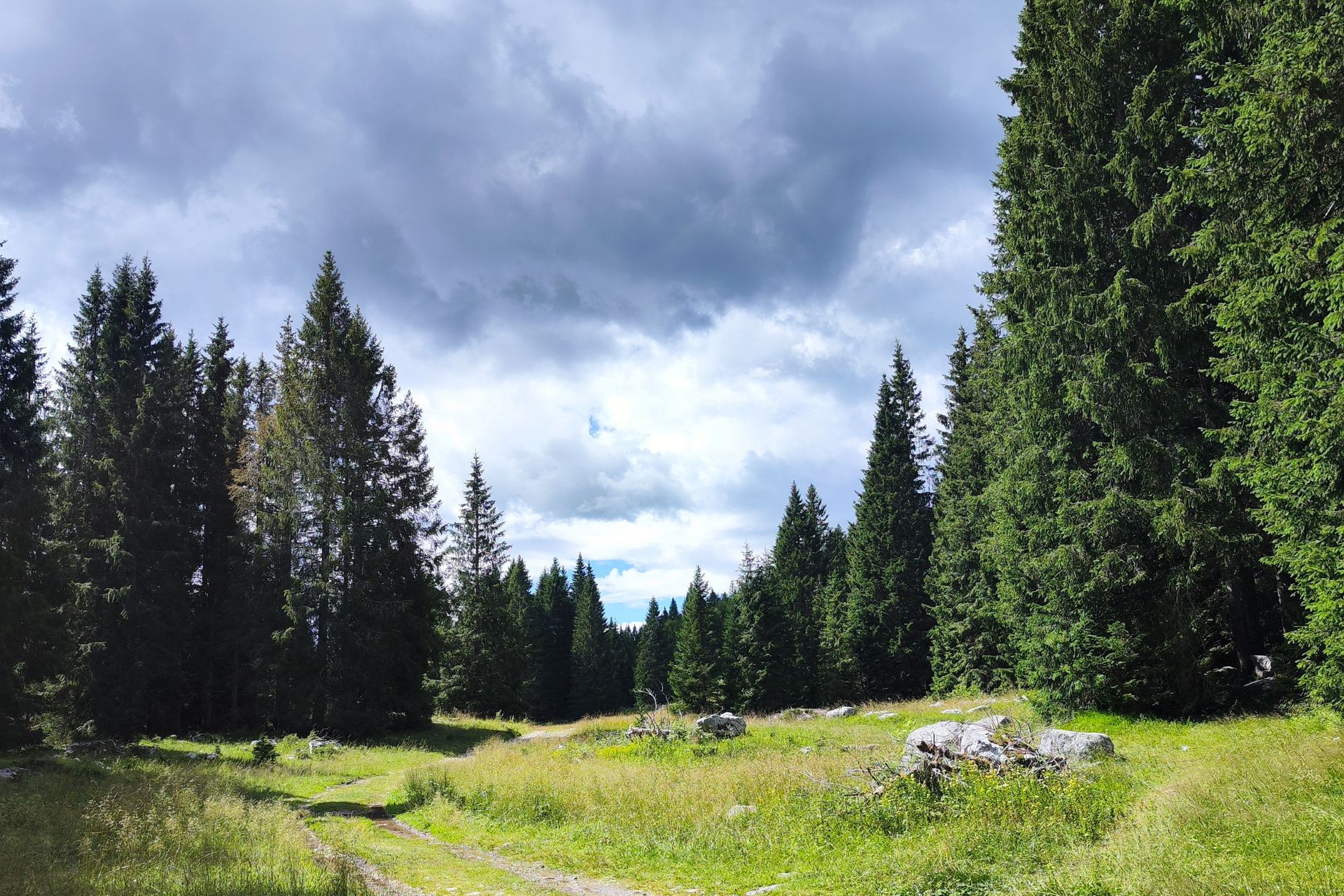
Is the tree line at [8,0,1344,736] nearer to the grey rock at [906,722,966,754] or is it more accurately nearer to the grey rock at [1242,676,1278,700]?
the grey rock at [1242,676,1278,700]

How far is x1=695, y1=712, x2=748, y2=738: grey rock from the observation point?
20.9m

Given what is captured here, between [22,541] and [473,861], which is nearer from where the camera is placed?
[473,861]

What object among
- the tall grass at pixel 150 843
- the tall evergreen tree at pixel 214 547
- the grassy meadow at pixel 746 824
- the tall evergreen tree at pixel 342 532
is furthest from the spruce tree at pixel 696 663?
the tall grass at pixel 150 843

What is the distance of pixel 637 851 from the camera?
9977 mm

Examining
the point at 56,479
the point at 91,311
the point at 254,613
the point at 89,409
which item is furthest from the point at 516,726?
the point at 91,311

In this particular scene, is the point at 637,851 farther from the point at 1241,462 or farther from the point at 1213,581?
the point at 1213,581

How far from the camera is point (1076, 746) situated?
1158cm

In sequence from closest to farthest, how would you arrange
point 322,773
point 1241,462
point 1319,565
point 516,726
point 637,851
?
1. point 637,851
2. point 1319,565
3. point 1241,462
4. point 322,773
5. point 516,726

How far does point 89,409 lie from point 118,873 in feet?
94.5

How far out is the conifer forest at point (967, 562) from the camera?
30.4ft

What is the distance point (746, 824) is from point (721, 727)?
1153 centimetres

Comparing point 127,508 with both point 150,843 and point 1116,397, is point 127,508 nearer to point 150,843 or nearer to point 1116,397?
point 150,843

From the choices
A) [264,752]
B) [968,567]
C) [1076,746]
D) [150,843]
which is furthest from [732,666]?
[150,843]

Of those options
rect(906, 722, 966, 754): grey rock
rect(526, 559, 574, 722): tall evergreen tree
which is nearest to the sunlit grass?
rect(906, 722, 966, 754): grey rock
